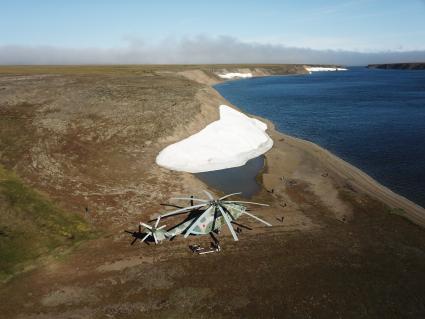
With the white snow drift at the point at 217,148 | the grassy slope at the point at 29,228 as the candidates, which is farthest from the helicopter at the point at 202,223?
the white snow drift at the point at 217,148

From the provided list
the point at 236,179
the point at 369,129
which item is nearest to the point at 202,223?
the point at 236,179

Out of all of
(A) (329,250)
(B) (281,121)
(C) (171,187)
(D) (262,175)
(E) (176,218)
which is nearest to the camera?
(A) (329,250)

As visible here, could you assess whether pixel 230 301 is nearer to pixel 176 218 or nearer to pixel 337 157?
pixel 176 218

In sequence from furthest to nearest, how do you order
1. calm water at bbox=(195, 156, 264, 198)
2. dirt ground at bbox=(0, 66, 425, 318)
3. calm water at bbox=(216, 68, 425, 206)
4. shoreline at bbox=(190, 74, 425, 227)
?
1. calm water at bbox=(216, 68, 425, 206)
2. calm water at bbox=(195, 156, 264, 198)
3. shoreline at bbox=(190, 74, 425, 227)
4. dirt ground at bbox=(0, 66, 425, 318)

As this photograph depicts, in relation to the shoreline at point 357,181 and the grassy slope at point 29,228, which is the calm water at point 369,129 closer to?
the shoreline at point 357,181

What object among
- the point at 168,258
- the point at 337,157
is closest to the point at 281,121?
the point at 337,157

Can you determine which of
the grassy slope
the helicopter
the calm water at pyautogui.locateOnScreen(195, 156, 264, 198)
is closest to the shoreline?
the calm water at pyautogui.locateOnScreen(195, 156, 264, 198)

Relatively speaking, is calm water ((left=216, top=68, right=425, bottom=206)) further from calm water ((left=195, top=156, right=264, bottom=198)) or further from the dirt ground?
calm water ((left=195, top=156, right=264, bottom=198))
